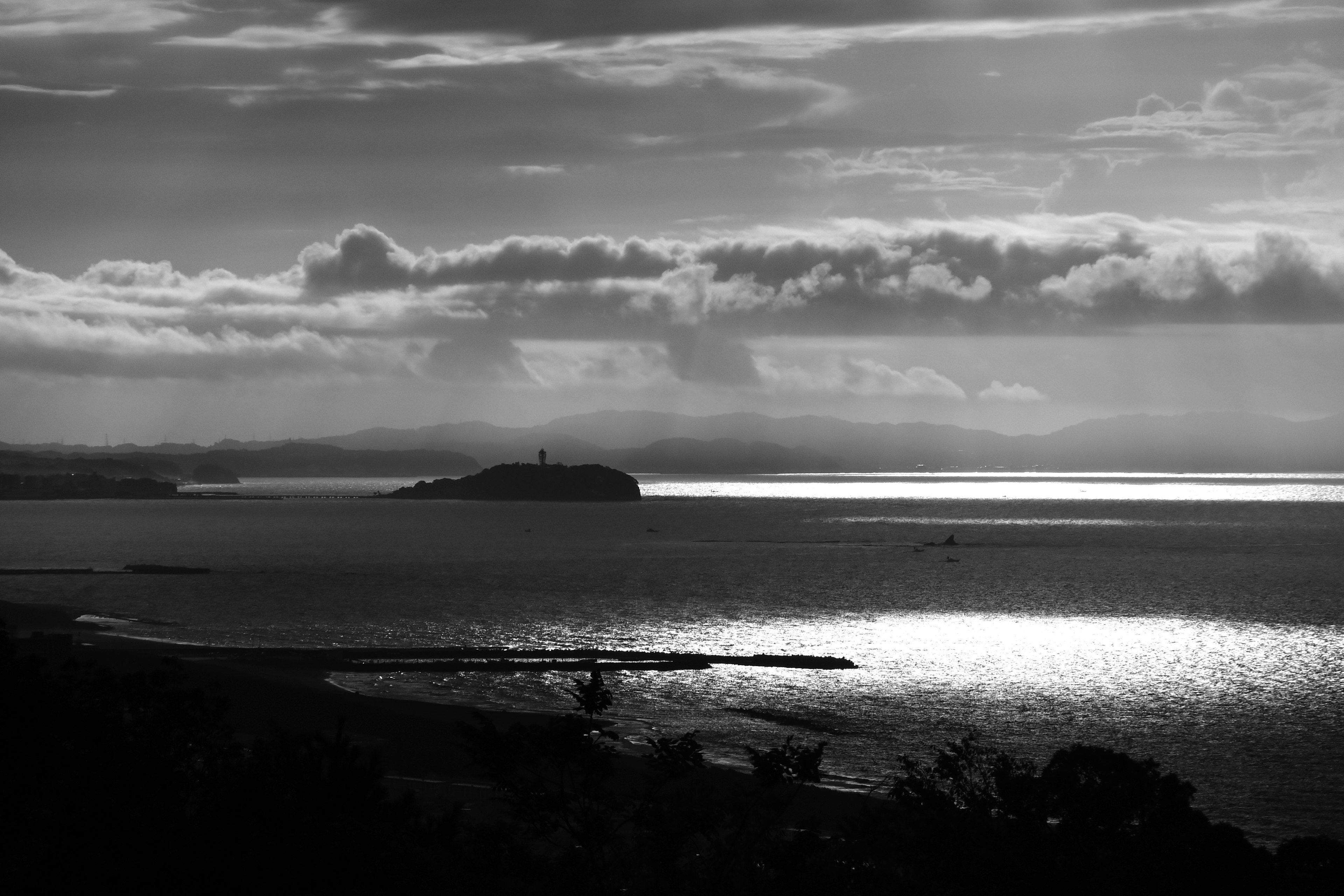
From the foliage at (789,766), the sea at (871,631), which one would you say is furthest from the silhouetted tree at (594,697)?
the sea at (871,631)

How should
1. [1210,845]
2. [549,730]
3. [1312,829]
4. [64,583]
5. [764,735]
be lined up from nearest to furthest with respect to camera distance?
[549,730] < [1210,845] < [1312,829] < [764,735] < [64,583]

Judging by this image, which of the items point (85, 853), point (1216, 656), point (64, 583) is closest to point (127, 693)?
point (85, 853)

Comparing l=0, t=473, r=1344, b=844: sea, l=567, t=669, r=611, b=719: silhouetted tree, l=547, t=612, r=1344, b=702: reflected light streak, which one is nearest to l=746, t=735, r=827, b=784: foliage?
l=567, t=669, r=611, b=719: silhouetted tree

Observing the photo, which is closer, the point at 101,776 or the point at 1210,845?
the point at 101,776

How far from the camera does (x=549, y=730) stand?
68.8 feet

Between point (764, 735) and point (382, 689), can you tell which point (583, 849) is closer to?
point (764, 735)

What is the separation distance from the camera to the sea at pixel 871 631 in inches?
1822

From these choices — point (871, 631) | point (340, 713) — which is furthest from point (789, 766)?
point (871, 631)

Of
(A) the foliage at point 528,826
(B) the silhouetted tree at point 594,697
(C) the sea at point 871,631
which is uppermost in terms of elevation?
(B) the silhouetted tree at point 594,697

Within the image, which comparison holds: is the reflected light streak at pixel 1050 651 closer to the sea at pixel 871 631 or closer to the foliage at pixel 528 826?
the sea at pixel 871 631

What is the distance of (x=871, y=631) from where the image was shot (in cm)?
8125

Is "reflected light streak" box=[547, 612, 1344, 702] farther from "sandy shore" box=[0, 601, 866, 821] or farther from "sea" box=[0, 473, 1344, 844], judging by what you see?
"sandy shore" box=[0, 601, 866, 821]

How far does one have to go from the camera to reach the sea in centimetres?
4628

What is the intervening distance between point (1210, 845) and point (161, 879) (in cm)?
1949
